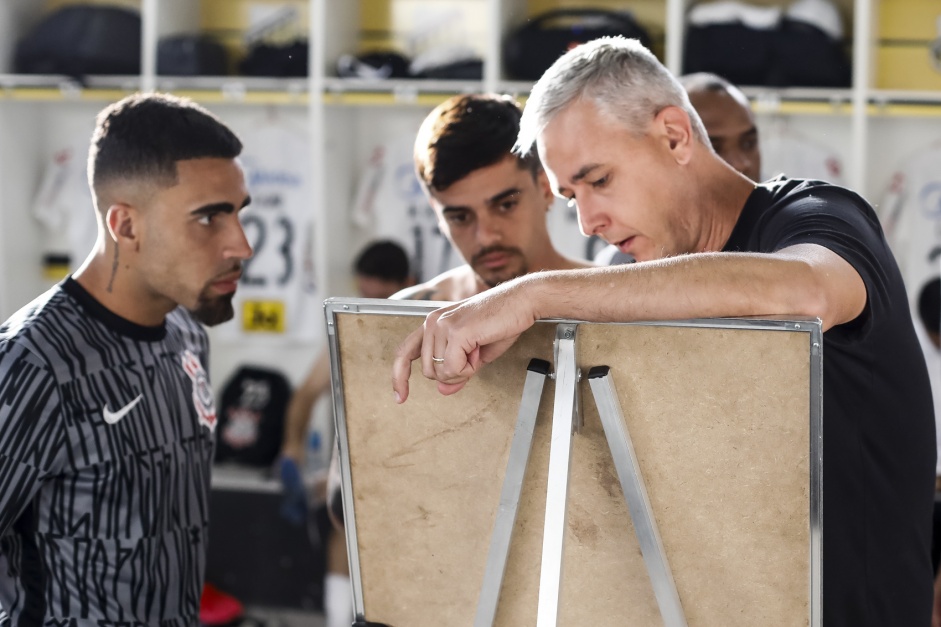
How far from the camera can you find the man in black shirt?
110 cm

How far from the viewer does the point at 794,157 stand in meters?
3.74

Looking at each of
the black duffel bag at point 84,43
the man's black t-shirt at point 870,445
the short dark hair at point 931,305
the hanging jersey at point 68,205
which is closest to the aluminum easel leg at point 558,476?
the man's black t-shirt at point 870,445

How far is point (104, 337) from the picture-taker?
169 cm

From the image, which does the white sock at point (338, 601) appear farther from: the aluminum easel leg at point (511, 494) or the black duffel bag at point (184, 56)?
the aluminum easel leg at point (511, 494)

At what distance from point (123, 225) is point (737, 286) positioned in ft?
3.56

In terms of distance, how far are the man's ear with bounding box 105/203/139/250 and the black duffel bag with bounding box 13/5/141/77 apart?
99.2 inches

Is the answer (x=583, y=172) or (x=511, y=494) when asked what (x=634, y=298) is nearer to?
(x=511, y=494)

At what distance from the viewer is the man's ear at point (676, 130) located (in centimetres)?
143

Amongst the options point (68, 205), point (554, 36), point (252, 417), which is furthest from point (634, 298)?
point (68, 205)

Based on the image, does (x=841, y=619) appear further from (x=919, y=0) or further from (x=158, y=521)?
(x=919, y=0)

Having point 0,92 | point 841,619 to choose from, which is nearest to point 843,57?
point 841,619

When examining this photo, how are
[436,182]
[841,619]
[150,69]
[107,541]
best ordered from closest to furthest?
[841,619] < [107,541] < [436,182] < [150,69]

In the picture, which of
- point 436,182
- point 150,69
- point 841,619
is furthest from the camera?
point 150,69

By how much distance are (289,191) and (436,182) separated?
7.73ft
